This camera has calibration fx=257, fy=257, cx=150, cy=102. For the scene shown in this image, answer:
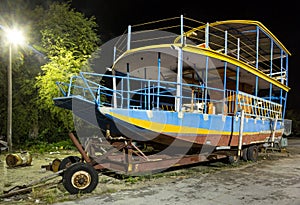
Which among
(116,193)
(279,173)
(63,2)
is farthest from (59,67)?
(279,173)

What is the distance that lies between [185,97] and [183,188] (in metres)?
2.27

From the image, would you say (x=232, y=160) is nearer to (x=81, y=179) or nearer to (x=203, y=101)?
(x=203, y=101)

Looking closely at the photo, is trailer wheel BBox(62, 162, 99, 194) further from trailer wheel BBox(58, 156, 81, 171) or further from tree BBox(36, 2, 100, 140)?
tree BBox(36, 2, 100, 140)

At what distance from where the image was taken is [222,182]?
642cm

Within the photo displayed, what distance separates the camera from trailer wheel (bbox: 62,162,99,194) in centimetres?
508

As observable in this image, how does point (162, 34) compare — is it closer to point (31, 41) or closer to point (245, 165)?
point (245, 165)

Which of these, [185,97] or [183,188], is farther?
[185,97]

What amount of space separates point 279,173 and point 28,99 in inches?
478

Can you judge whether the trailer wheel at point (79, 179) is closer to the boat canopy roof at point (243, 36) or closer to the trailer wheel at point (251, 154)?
the boat canopy roof at point (243, 36)

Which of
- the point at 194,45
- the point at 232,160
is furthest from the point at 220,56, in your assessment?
the point at 232,160

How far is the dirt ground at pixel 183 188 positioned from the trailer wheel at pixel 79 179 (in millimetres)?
156

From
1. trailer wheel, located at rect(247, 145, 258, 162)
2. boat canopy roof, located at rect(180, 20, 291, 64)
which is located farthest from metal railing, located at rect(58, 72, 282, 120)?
boat canopy roof, located at rect(180, 20, 291, 64)

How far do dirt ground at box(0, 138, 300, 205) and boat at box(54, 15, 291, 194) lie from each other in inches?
21.8

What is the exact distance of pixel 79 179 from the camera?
519 cm
